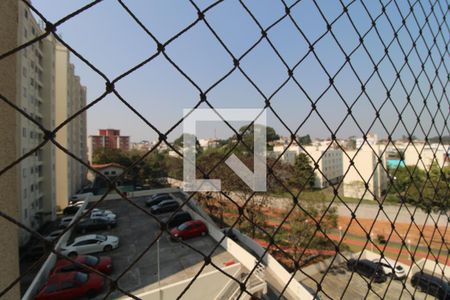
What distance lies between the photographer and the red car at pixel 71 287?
2.94 metres

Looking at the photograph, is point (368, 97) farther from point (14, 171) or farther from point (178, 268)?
point (178, 268)

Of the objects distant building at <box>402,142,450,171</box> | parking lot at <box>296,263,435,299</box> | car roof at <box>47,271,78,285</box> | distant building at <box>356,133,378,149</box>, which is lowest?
parking lot at <box>296,263,435,299</box>

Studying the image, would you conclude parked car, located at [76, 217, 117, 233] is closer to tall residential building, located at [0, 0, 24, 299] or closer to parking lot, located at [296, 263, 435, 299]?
parking lot, located at [296, 263, 435, 299]

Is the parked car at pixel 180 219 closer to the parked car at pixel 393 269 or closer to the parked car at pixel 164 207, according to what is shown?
the parked car at pixel 164 207

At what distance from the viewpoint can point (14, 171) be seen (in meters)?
0.44

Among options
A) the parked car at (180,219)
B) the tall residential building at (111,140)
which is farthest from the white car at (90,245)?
the tall residential building at (111,140)

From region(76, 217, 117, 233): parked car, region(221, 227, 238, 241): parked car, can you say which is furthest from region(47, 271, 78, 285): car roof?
region(76, 217, 117, 233): parked car

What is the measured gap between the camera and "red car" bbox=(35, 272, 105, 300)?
2939 mm

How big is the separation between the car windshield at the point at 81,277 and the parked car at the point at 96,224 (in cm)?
254

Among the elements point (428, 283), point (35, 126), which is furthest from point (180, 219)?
point (428, 283)

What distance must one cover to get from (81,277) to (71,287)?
146mm

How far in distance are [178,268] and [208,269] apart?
20.7 inches

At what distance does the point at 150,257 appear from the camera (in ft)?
13.0

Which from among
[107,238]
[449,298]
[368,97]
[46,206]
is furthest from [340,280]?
[46,206]
